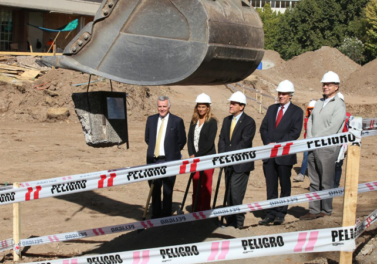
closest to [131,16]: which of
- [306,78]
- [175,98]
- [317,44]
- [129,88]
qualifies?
[129,88]

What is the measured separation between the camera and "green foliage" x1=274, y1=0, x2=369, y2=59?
5888 centimetres

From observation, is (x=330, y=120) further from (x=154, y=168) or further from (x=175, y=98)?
(x=175, y=98)

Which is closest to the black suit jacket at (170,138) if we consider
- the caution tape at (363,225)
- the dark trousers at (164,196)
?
the dark trousers at (164,196)

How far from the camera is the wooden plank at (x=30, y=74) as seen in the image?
2245 centimetres

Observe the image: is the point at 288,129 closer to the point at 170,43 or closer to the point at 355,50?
the point at 170,43

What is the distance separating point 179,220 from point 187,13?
326cm

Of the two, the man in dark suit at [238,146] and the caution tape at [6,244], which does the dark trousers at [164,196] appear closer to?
the man in dark suit at [238,146]

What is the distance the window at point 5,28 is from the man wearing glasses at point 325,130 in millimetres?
25926

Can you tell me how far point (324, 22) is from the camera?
59.4 metres

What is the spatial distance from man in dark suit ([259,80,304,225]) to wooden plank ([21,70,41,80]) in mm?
16150

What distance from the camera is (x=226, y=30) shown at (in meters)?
4.82

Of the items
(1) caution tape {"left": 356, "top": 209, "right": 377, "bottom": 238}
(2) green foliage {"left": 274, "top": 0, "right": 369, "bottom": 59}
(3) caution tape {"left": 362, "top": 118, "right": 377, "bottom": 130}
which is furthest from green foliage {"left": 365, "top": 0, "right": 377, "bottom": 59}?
(3) caution tape {"left": 362, "top": 118, "right": 377, "bottom": 130}

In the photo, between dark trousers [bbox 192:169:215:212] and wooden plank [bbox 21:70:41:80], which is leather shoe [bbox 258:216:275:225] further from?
wooden plank [bbox 21:70:41:80]

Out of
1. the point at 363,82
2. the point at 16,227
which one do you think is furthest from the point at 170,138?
Answer: the point at 363,82
